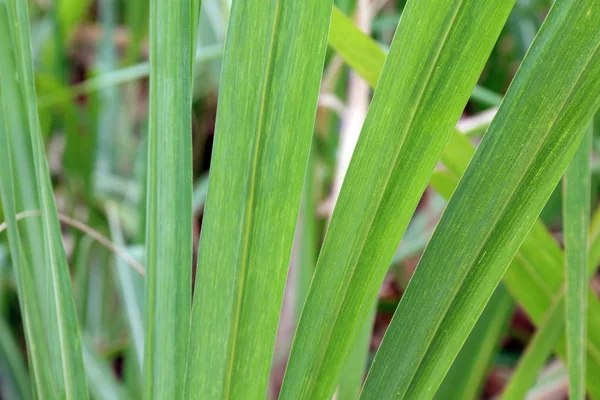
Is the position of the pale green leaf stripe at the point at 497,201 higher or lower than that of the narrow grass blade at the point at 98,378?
lower

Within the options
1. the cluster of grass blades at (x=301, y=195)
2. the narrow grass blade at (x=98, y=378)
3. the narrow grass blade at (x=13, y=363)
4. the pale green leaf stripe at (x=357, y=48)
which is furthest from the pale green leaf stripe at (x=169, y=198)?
the narrow grass blade at (x=13, y=363)

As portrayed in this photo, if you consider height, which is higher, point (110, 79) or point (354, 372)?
point (110, 79)

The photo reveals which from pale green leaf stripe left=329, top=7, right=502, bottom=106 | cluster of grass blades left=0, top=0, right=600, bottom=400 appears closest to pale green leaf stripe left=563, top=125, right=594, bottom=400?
cluster of grass blades left=0, top=0, right=600, bottom=400

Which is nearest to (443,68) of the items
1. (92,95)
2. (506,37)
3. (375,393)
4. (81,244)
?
(375,393)

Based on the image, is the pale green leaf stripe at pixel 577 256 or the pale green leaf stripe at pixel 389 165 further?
the pale green leaf stripe at pixel 577 256

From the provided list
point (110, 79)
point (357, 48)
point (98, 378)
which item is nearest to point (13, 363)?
point (98, 378)

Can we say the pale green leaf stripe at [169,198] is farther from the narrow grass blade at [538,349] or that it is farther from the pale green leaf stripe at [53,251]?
the narrow grass blade at [538,349]

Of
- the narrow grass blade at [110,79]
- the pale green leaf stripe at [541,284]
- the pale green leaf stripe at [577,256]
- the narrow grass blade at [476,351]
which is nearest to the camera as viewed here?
the pale green leaf stripe at [577,256]

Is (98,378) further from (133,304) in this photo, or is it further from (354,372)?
(354,372)
